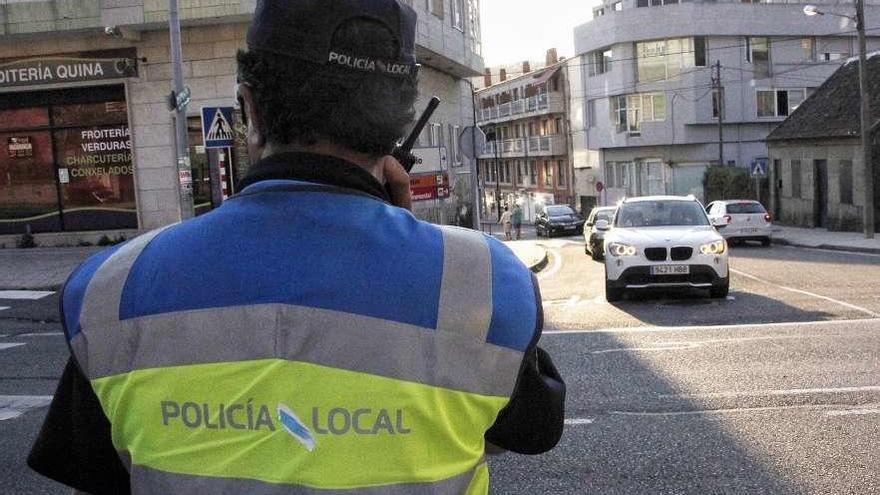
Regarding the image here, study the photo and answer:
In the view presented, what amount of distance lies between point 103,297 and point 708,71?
5243cm

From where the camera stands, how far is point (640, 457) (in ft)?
18.5

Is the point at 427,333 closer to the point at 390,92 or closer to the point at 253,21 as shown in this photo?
the point at 390,92

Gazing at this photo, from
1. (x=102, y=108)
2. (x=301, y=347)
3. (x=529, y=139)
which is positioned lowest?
(x=301, y=347)

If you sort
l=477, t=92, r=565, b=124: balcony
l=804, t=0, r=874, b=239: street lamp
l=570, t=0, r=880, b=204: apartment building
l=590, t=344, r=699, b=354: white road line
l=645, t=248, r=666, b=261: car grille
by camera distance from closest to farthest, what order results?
l=590, t=344, r=699, b=354: white road line
l=645, t=248, r=666, b=261: car grille
l=804, t=0, r=874, b=239: street lamp
l=570, t=0, r=880, b=204: apartment building
l=477, t=92, r=565, b=124: balcony

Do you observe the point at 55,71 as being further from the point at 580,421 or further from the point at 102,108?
the point at 580,421

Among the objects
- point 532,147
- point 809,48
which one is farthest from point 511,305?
point 532,147

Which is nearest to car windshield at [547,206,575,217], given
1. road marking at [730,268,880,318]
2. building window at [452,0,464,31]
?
building window at [452,0,464,31]

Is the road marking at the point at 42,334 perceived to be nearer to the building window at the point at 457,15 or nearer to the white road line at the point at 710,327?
the white road line at the point at 710,327

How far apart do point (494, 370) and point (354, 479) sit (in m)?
0.29

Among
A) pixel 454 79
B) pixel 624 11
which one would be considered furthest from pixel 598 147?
pixel 454 79

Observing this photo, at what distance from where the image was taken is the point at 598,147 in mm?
57875

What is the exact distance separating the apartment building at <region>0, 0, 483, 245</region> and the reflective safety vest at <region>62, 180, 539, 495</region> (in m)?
18.8

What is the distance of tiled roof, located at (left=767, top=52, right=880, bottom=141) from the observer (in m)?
34.5

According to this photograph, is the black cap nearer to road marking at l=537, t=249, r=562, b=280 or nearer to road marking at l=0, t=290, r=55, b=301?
road marking at l=0, t=290, r=55, b=301
